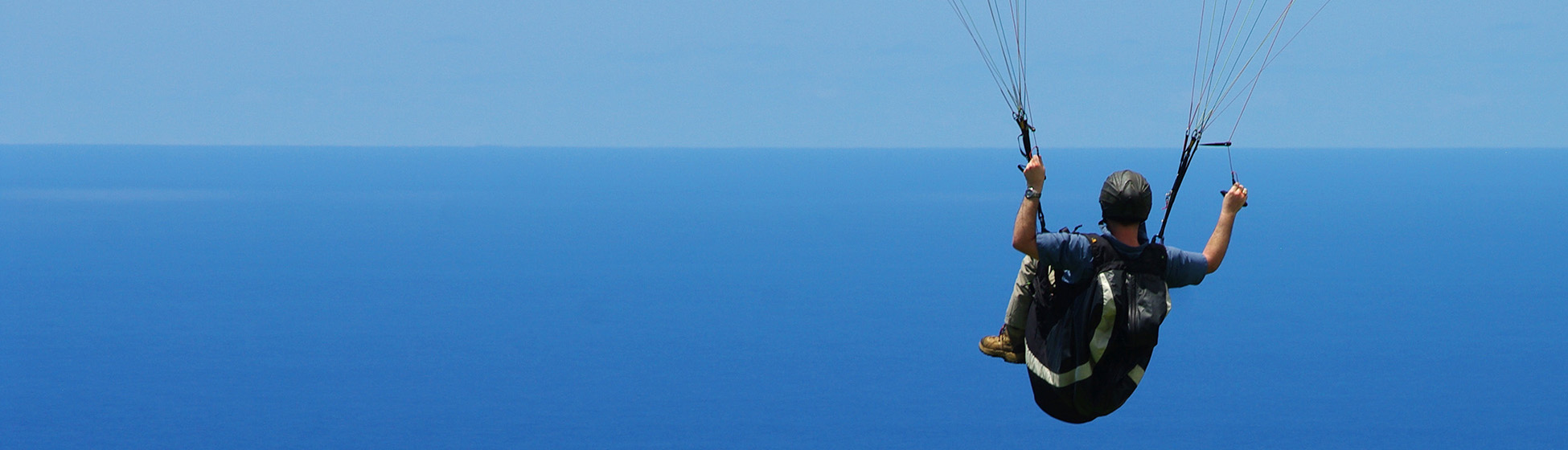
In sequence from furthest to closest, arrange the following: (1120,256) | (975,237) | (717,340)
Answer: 1. (975,237)
2. (717,340)
3. (1120,256)

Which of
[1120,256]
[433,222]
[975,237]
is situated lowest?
[1120,256]

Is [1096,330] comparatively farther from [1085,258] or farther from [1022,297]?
[1022,297]

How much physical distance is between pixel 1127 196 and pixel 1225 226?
0.63 metres

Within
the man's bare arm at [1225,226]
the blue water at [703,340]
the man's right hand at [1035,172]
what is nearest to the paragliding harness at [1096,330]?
the man's bare arm at [1225,226]

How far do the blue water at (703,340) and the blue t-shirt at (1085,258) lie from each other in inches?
3215

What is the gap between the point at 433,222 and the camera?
523ft

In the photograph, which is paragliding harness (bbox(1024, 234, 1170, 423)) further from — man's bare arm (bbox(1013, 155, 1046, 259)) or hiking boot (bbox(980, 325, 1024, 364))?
man's bare arm (bbox(1013, 155, 1046, 259))

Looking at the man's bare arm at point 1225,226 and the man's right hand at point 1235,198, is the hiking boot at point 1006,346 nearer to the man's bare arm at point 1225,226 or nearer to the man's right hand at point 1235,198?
the man's bare arm at point 1225,226

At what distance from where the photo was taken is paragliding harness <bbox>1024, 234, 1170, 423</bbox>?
680 centimetres

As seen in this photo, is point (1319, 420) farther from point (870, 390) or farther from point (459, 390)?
point (459, 390)

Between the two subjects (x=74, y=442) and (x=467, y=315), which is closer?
(x=74, y=442)

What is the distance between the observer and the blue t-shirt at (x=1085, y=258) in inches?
261

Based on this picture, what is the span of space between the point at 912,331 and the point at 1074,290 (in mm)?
102098

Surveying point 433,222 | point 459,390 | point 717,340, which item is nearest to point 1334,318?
point 717,340
